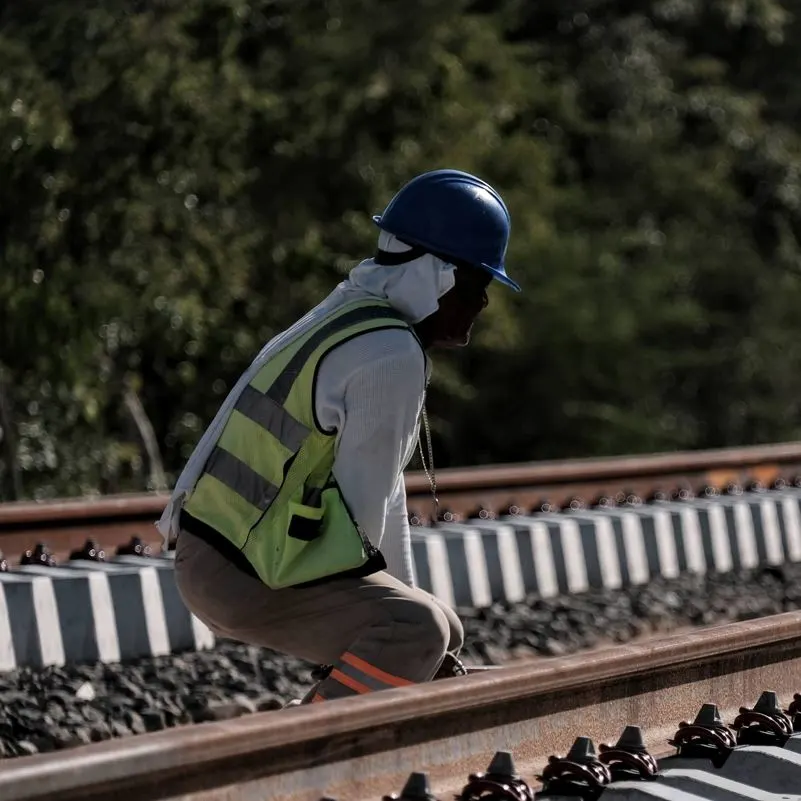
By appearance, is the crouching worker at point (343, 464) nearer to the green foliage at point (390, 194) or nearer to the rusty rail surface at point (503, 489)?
the rusty rail surface at point (503, 489)

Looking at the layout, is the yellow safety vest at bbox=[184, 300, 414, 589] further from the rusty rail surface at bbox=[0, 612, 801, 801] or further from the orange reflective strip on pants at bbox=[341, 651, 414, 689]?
the rusty rail surface at bbox=[0, 612, 801, 801]

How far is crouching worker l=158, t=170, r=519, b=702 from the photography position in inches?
157

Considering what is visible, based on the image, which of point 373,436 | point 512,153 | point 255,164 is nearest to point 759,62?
point 512,153

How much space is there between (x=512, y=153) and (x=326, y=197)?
3.08 metres

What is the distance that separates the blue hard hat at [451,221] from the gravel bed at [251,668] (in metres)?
2.04

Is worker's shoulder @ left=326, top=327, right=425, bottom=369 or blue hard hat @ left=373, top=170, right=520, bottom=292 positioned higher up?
blue hard hat @ left=373, top=170, right=520, bottom=292

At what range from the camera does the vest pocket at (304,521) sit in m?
4.01

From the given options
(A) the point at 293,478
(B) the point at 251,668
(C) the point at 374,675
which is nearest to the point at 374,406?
(A) the point at 293,478

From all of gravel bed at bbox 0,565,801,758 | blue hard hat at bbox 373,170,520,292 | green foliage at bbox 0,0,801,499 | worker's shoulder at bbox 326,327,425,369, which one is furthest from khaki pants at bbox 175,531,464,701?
green foliage at bbox 0,0,801,499

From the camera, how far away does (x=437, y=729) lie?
3.87m

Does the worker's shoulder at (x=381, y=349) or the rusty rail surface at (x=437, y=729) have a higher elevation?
the worker's shoulder at (x=381, y=349)

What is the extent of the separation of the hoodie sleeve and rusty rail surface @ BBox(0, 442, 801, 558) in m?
3.94

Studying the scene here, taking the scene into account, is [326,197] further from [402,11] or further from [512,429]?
[512,429]

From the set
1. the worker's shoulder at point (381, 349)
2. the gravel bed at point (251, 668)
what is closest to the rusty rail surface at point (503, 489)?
the gravel bed at point (251, 668)
